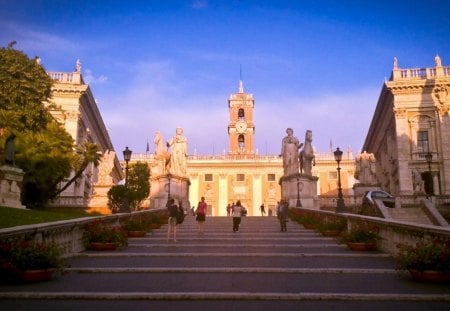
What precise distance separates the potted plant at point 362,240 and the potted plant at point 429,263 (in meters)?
4.57

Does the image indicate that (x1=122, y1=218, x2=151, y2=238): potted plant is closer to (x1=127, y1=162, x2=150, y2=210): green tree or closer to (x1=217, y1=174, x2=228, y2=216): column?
(x1=127, y1=162, x2=150, y2=210): green tree

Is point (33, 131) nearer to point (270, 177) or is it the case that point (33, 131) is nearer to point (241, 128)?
point (270, 177)

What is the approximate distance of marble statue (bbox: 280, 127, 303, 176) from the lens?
30.3 meters

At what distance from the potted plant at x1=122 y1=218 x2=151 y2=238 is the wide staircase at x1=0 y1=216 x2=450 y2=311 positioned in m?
5.05

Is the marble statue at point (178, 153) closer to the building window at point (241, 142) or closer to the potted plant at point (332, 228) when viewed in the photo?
the potted plant at point (332, 228)

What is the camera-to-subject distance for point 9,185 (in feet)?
81.6

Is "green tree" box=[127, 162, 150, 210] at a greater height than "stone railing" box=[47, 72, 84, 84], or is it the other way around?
"stone railing" box=[47, 72, 84, 84]

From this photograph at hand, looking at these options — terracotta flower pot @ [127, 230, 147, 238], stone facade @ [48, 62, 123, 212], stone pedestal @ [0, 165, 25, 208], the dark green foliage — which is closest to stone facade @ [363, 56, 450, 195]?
the dark green foliage

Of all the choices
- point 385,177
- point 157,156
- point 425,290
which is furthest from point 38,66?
point 385,177

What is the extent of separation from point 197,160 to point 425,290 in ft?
253

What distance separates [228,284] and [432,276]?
3.66 meters

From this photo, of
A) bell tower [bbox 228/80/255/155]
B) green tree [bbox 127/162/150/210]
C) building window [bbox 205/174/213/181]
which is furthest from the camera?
bell tower [bbox 228/80/255/155]

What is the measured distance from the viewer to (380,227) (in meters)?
12.7

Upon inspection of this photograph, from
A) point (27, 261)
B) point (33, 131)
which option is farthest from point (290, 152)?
point (27, 261)
